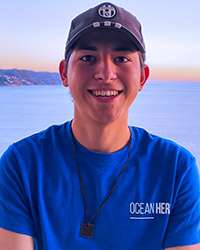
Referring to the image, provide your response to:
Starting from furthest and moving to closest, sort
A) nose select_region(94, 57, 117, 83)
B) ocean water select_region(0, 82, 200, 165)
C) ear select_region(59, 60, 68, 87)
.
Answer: ocean water select_region(0, 82, 200, 165) < ear select_region(59, 60, 68, 87) < nose select_region(94, 57, 117, 83)

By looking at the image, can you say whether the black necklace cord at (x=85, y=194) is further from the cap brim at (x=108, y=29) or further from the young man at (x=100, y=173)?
the cap brim at (x=108, y=29)

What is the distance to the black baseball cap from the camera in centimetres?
100

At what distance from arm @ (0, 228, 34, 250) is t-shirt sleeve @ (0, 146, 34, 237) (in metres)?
0.01

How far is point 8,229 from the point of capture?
1.05 meters

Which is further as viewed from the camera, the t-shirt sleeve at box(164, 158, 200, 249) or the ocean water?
the ocean water

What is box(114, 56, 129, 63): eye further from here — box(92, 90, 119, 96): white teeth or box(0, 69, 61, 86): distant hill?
box(0, 69, 61, 86): distant hill

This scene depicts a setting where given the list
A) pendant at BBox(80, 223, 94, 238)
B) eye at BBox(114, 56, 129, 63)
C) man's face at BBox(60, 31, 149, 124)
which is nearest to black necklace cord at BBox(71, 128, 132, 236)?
pendant at BBox(80, 223, 94, 238)

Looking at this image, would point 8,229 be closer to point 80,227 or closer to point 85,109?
point 80,227

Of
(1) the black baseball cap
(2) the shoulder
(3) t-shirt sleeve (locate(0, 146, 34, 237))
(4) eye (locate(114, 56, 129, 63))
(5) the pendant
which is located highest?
(1) the black baseball cap

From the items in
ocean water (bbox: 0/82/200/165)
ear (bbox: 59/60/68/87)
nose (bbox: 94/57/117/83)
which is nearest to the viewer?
nose (bbox: 94/57/117/83)

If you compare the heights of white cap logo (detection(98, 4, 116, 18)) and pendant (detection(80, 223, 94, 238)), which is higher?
white cap logo (detection(98, 4, 116, 18))

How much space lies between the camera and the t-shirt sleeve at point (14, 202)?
1.05m

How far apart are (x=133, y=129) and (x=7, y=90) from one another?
91cm

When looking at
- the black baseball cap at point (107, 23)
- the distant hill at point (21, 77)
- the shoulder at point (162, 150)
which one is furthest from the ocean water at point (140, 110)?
the black baseball cap at point (107, 23)
